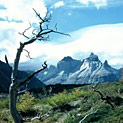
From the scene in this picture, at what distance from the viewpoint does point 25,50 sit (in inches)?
243

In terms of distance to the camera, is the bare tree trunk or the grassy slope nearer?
the bare tree trunk

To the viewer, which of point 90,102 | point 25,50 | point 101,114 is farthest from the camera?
point 90,102

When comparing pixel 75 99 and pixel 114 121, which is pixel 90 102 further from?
pixel 114 121

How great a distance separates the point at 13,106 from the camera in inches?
220

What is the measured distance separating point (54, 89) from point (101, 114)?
199 feet

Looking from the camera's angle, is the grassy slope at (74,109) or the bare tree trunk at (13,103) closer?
the bare tree trunk at (13,103)

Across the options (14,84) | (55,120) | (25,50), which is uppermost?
(25,50)

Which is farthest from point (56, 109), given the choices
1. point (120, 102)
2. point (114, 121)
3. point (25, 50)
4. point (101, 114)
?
point (25, 50)

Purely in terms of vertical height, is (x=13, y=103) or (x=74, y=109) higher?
(x=13, y=103)

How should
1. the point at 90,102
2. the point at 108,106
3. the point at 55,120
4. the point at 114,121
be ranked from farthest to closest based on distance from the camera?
the point at 90,102 < the point at 55,120 < the point at 108,106 < the point at 114,121

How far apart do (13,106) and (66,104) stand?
35196mm

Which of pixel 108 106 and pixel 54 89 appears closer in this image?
pixel 108 106

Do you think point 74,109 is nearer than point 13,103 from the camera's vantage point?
No

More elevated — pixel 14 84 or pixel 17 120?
pixel 14 84
